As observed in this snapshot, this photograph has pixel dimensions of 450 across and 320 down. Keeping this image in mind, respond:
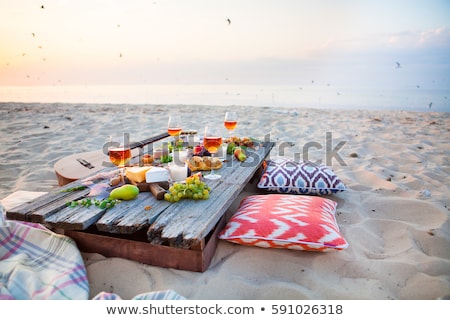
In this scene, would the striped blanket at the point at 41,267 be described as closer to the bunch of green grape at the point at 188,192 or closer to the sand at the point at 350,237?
the sand at the point at 350,237

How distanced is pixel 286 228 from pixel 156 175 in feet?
3.30

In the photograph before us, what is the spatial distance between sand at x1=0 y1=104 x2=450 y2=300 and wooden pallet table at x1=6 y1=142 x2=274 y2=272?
84 mm

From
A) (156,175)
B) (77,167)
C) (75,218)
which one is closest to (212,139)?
(156,175)

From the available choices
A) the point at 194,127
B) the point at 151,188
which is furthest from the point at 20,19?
the point at 151,188

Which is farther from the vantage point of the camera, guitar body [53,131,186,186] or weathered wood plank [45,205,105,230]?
guitar body [53,131,186,186]

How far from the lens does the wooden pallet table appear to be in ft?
5.18

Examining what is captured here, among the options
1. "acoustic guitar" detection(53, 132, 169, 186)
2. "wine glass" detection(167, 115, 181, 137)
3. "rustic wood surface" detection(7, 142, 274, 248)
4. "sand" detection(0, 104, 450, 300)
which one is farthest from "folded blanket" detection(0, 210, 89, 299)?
"wine glass" detection(167, 115, 181, 137)

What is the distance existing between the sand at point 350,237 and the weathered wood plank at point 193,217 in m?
0.37

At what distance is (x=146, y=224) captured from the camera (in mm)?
1616

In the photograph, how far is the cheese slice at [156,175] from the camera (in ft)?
6.66

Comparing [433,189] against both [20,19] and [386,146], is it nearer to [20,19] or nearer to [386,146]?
[386,146]

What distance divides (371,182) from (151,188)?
276 centimetres

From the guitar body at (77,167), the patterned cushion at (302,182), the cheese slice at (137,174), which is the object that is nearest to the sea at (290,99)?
the patterned cushion at (302,182)

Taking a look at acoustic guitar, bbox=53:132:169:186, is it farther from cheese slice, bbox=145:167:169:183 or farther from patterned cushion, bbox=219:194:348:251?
patterned cushion, bbox=219:194:348:251
